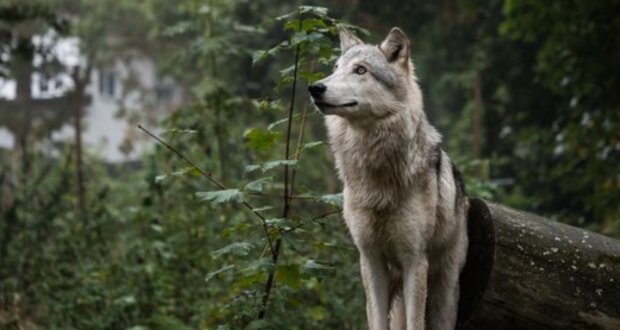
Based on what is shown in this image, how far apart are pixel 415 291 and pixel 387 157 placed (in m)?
0.86

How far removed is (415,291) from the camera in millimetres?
5949

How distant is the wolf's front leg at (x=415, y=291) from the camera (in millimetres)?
5953

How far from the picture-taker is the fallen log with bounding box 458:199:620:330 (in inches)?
243

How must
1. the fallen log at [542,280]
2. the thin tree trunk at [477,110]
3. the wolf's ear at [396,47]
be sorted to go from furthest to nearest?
the thin tree trunk at [477,110] < the fallen log at [542,280] < the wolf's ear at [396,47]

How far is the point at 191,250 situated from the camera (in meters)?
10.4

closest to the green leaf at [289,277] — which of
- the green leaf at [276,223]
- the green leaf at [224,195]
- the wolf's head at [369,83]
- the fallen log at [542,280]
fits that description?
the green leaf at [276,223]

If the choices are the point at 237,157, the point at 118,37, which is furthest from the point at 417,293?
the point at 118,37

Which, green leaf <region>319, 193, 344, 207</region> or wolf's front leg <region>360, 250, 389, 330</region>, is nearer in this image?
wolf's front leg <region>360, 250, 389, 330</region>

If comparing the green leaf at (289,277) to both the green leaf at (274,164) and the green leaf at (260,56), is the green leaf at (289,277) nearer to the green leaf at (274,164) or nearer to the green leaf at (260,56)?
the green leaf at (274,164)

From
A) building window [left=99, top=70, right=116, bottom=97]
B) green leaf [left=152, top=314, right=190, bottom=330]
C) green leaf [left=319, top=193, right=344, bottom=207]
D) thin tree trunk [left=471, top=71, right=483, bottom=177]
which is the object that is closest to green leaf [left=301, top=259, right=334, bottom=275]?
green leaf [left=319, top=193, right=344, bottom=207]

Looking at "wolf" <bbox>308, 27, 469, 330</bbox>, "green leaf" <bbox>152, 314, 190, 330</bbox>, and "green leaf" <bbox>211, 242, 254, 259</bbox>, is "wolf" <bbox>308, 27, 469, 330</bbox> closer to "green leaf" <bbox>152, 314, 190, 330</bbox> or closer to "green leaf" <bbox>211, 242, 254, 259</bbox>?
"green leaf" <bbox>211, 242, 254, 259</bbox>

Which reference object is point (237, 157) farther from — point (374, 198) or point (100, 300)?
point (374, 198)

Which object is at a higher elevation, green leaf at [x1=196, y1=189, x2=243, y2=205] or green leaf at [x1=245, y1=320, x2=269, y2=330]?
green leaf at [x1=196, y1=189, x2=243, y2=205]

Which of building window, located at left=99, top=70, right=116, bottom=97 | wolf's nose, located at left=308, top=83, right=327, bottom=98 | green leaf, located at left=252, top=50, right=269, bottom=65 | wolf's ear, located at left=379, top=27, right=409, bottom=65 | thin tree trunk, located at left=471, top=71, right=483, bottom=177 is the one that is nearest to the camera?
wolf's nose, located at left=308, top=83, right=327, bottom=98
